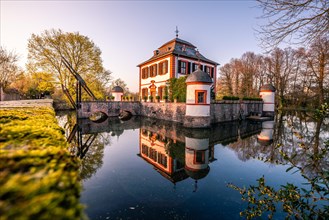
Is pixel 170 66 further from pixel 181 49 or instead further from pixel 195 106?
pixel 195 106

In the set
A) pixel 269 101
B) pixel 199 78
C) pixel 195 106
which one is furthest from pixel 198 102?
pixel 269 101

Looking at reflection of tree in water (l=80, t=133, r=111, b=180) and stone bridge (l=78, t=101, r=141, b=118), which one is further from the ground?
stone bridge (l=78, t=101, r=141, b=118)

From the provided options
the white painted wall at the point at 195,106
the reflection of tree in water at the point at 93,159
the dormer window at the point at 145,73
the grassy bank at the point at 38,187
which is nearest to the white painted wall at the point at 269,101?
the white painted wall at the point at 195,106

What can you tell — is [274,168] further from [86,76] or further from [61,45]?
[61,45]

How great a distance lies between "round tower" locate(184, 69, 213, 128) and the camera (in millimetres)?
14109

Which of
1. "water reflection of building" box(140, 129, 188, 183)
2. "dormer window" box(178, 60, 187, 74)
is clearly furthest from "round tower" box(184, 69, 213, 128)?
"dormer window" box(178, 60, 187, 74)

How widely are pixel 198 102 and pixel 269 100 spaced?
53.3 feet

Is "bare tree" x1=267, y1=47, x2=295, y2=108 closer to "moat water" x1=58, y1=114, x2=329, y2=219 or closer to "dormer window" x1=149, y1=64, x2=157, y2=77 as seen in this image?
"dormer window" x1=149, y1=64, x2=157, y2=77

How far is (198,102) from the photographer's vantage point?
47.0 ft

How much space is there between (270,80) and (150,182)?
4030cm

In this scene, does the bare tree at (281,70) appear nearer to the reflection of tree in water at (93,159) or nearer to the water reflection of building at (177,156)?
the water reflection of building at (177,156)

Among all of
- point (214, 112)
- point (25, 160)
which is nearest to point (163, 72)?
point (214, 112)

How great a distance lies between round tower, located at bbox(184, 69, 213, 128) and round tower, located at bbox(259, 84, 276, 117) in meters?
15.2

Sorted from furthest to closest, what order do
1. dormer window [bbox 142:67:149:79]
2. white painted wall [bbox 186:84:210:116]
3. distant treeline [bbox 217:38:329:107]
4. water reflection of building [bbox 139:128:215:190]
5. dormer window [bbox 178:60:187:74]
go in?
distant treeline [bbox 217:38:329:107], dormer window [bbox 142:67:149:79], dormer window [bbox 178:60:187:74], white painted wall [bbox 186:84:210:116], water reflection of building [bbox 139:128:215:190]
